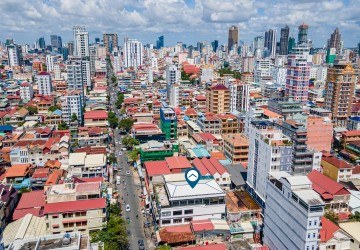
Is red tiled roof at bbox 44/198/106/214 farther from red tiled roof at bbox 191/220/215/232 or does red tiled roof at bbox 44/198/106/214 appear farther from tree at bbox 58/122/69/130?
tree at bbox 58/122/69/130

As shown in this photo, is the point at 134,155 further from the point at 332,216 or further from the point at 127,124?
the point at 332,216

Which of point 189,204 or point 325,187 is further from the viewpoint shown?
point 325,187

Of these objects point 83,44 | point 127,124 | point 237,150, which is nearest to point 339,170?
point 237,150

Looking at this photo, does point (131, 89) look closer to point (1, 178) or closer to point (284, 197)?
point (1, 178)

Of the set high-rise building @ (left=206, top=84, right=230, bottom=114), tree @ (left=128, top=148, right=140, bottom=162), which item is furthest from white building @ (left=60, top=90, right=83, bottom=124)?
high-rise building @ (left=206, top=84, right=230, bottom=114)

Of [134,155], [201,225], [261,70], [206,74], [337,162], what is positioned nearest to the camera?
[201,225]

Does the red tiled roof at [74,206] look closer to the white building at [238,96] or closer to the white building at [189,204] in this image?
the white building at [189,204]

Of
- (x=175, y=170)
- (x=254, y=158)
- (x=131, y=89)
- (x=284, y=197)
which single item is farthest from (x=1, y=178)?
(x=131, y=89)
